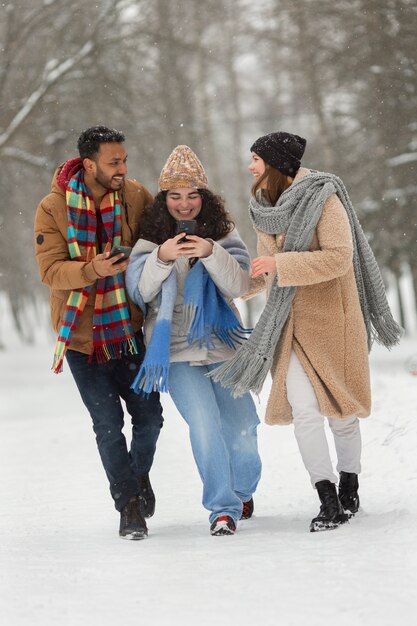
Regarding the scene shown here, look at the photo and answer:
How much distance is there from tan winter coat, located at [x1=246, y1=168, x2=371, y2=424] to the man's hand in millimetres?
709

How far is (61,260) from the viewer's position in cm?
523

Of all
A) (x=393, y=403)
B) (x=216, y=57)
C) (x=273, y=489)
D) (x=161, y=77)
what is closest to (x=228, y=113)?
(x=216, y=57)

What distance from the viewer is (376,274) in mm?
5320

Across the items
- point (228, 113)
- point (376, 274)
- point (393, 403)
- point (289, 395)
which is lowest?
point (393, 403)

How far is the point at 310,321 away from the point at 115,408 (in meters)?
1.05

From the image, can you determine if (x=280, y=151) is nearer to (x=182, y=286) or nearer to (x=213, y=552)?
(x=182, y=286)

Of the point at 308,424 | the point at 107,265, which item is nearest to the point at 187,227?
the point at 107,265

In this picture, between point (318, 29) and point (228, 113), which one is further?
point (228, 113)

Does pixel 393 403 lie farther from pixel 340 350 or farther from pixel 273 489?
pixel 340 350

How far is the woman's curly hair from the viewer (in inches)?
208

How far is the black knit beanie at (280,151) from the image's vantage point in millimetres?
5109

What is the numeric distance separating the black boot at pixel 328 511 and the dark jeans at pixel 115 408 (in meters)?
0.93

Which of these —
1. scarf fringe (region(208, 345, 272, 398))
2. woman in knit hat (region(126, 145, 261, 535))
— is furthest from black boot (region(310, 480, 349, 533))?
scarf fringe (region(208, 345, 272, 398))

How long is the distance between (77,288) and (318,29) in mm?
13965
